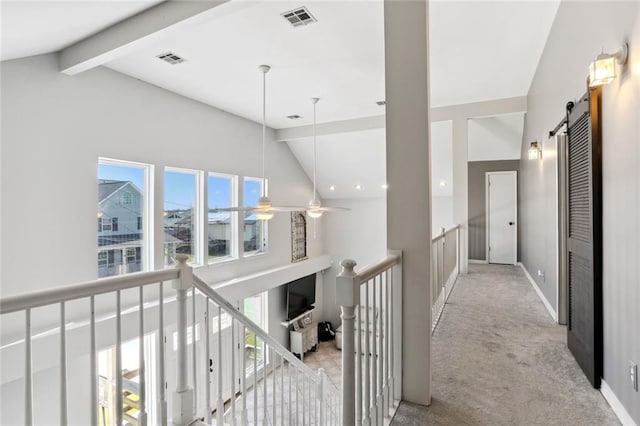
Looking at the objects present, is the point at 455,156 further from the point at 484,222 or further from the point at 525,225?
the point at 484,222

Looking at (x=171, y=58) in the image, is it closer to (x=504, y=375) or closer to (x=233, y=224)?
(x=233, y=224)

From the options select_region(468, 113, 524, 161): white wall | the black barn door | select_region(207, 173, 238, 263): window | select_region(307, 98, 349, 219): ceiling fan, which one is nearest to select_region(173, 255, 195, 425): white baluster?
the black barn door

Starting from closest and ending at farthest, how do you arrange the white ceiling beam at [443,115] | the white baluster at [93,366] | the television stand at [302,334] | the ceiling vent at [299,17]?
the white baluster at [93,366] → the ceiling vent at [299,17] → the white ceiling beam at [443,115] → the television stand at [302,334]

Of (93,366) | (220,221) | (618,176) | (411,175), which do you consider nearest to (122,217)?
(220,221)

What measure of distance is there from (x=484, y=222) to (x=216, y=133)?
6.05m

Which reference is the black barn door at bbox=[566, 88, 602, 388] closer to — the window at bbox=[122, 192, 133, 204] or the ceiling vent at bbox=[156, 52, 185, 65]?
the ceiling vent at bbox=[156, 52, 185, 65]

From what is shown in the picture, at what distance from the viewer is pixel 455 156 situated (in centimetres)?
575

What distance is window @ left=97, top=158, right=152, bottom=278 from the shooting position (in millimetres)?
4242

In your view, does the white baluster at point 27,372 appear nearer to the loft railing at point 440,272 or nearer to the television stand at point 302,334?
the loft railing at point 440,272

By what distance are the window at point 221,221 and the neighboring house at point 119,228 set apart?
1413 mm

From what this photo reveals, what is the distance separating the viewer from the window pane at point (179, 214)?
17.0ft

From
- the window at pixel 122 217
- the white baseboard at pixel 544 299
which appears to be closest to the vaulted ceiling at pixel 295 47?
the window at pixel 122 217

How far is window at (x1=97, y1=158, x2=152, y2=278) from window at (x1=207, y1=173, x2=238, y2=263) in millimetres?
1313

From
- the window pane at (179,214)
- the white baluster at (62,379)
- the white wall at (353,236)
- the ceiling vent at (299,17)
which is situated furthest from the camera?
the white wall at (353,236)
